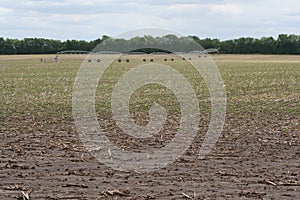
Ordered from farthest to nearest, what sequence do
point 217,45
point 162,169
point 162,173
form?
point 217,45 → point 162,169 → point 162,173

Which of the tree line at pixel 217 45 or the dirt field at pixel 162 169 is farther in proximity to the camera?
the tree line at pixel 217 45

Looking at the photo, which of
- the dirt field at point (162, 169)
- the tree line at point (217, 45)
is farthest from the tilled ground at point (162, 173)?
the tree line at point (217, 45)

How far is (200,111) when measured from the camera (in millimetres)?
19859

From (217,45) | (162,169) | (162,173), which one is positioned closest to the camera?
(162,173)

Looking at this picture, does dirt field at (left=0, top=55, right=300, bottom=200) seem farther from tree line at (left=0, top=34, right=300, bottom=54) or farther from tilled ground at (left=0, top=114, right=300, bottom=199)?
tree line at (left=0, top=34, right=300, bottom=54)

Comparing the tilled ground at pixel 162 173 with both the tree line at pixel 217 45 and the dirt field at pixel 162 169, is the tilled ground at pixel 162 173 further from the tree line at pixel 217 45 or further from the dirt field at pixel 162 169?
the tree line at pixel 217 45

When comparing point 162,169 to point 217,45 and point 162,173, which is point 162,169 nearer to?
point 162,173

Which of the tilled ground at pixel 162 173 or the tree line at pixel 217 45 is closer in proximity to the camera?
the tilled ground at pixel 162 173

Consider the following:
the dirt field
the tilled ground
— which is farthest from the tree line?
the tilled ground

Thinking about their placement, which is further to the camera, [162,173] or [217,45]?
[217,45]

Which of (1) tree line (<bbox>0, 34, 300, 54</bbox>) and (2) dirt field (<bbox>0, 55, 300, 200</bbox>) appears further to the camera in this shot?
(1) tree line (<bbox>0, 34, 300, 54</bbox>)

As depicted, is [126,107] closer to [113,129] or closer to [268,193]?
[113,129]

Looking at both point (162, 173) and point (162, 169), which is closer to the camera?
point (162, 173)

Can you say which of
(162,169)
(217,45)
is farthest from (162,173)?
(217,45)
